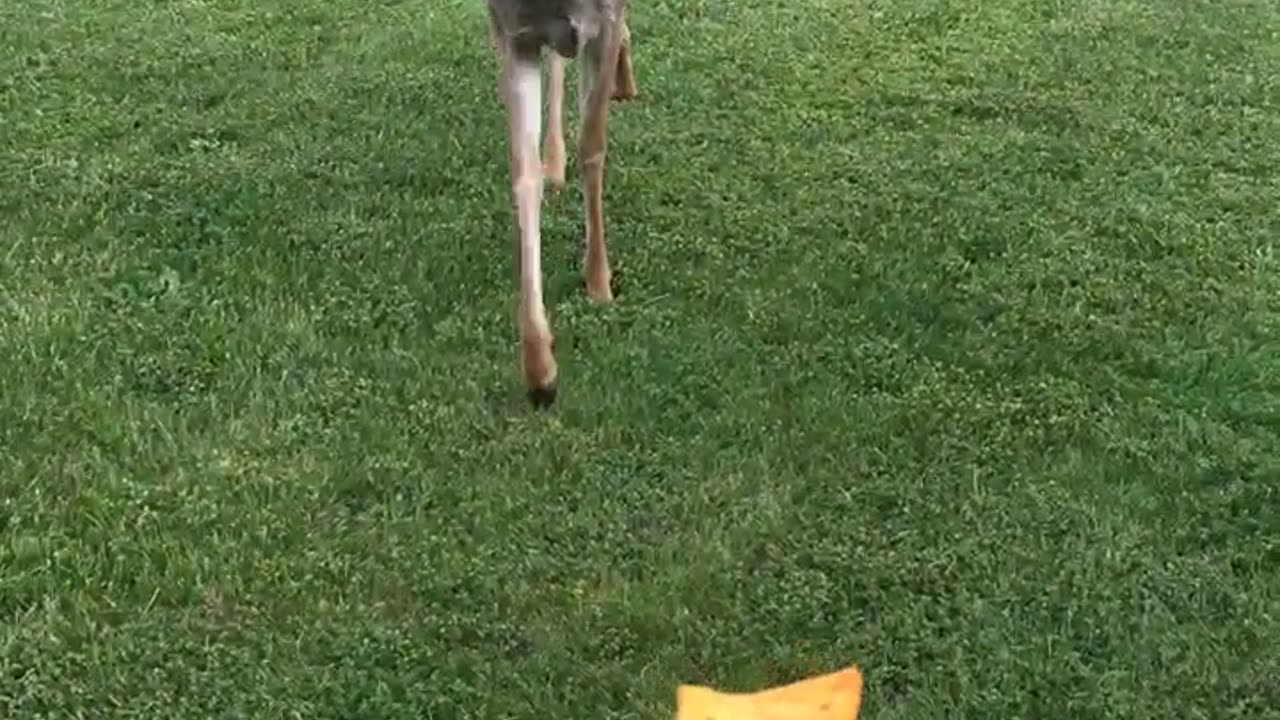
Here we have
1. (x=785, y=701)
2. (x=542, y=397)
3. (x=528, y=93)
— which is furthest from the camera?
(x=528, y=93)

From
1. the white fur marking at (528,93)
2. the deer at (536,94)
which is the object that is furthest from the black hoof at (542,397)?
the white fur marking at (528,93)

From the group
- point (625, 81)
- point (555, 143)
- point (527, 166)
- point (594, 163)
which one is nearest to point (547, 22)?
point (527, 166)

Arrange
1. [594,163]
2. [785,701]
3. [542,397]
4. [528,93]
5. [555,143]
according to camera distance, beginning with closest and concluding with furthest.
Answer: [785,701] → [542,397] → [528,93] → [594,163] → [555,143]

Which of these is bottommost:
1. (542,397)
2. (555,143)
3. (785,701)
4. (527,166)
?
(785,701)

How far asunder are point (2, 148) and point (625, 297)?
2.46 m

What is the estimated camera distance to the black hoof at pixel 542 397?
14.1 feet

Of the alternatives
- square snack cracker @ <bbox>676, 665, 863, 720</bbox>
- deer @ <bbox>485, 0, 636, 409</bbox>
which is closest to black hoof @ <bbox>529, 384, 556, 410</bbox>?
deer @ <bbox>485, 0, 636, 409</bbox>

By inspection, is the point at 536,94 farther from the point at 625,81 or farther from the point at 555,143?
the point at 625,81

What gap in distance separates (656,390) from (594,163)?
0.86 metres

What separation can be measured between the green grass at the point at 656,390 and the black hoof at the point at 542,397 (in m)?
0.07

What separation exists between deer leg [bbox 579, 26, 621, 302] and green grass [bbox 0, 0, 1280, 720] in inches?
3.4

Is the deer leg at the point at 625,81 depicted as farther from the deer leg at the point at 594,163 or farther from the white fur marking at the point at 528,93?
the white fur marking at the point at 528,93

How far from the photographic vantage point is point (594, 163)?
486cm

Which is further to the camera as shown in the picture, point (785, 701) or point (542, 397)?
point (542, 397)
